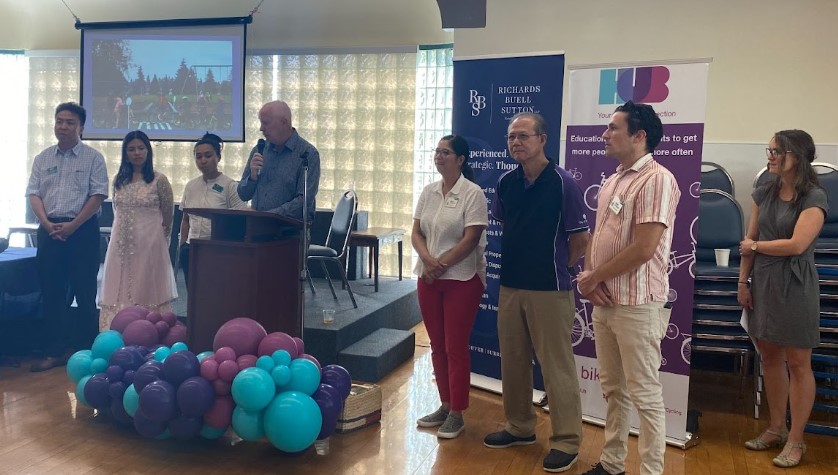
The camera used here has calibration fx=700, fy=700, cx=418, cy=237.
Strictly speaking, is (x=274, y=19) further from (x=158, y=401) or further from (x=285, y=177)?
(x=158, y=401)

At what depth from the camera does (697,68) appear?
3283mm

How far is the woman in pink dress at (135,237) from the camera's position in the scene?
4086 mm

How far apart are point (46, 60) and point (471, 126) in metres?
6.14

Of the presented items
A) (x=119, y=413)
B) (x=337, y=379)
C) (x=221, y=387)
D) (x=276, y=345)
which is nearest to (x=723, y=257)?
(x=337, y=379)

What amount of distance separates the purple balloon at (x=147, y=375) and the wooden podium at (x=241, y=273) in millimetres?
358

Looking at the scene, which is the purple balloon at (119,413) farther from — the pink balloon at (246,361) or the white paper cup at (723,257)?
the white paper cup at (723,257)

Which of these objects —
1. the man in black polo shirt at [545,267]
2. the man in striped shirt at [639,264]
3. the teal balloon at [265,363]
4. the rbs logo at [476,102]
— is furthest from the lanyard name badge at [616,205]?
the rbs logo at [476,102]

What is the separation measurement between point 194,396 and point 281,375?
37cm

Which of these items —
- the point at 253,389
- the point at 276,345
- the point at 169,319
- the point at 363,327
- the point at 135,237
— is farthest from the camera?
the point at 363,327

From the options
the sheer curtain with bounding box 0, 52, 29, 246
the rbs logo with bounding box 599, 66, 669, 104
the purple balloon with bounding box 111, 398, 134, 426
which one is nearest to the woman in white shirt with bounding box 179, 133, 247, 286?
the purple balloon with bounding box 111, 398, 134, 426

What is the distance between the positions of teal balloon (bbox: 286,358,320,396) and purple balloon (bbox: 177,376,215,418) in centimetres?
34

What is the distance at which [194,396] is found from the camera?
9.50 feet

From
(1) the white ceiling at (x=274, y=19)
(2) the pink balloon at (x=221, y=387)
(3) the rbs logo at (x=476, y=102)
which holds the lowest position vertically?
(2) the pink balloon at (x=221, y=387)

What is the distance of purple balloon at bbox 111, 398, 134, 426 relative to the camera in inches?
128
